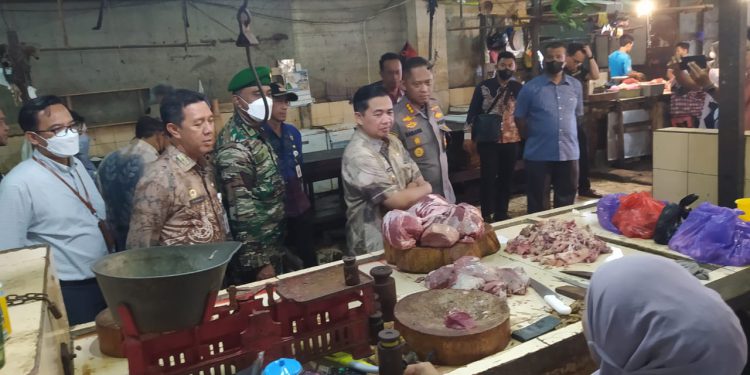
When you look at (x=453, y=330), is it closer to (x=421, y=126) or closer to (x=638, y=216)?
(x=638, y=216)

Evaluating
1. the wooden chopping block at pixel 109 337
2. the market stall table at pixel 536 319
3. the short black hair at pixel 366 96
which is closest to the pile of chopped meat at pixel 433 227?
the market stall table at pixel 536 319

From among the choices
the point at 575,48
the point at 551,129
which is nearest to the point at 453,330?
the point at 551,129

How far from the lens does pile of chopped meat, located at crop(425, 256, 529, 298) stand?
2373mm

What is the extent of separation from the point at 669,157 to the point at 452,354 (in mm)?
2670

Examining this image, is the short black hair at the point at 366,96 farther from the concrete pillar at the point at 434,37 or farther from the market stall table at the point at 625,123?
the concrete pillar at the point at 434,37

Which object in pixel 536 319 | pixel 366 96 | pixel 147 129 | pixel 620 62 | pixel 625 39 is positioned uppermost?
pixel 625 39

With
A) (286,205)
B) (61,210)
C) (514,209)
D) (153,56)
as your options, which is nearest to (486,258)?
(286,205)

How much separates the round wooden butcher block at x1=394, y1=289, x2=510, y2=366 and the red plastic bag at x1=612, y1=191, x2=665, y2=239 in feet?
4.42

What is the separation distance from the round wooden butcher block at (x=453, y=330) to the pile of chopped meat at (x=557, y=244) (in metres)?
0.75

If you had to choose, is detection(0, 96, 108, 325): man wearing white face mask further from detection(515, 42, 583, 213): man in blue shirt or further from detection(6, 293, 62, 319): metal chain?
detection(515, 42, 583, 213): man in blue shirt

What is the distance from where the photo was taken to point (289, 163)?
407 cm

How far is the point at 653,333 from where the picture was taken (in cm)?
137

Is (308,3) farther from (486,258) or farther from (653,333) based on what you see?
(653,333)

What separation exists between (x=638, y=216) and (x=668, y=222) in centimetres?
17
